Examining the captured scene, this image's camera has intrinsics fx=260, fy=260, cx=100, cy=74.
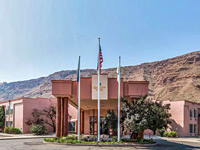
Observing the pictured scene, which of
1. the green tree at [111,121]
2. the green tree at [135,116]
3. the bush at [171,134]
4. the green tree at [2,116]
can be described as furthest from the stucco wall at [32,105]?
the green tree at [135,116]

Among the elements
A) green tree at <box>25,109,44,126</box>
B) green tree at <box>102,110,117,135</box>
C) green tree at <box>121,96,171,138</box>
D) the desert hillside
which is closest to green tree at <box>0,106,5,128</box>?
green tree at <box>25,109,44,126</box>

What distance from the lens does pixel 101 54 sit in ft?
82.3

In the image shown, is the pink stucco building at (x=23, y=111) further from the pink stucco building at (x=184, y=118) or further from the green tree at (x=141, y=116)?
the green tree at (x=141, y=116)

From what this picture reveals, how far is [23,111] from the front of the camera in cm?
4862

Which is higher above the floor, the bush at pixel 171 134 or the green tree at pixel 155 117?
the green tree at pixel 155 117

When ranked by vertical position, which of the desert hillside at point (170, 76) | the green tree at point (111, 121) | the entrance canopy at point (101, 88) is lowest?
the green tree at point (111, 121)

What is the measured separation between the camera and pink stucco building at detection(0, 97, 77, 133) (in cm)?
4872

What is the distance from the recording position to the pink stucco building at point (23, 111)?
1918 inches

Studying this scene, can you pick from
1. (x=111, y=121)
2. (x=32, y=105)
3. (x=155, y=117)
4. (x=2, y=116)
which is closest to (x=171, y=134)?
(x=155, y=117)

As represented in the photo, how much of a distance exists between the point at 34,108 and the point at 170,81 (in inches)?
3792

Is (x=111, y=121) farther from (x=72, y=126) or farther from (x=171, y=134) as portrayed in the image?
(x=72, y=126)

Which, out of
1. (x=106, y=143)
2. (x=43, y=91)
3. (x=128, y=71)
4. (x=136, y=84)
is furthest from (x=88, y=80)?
(x=43, y=91)

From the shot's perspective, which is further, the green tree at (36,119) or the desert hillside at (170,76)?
the desert hillside at (170,76)

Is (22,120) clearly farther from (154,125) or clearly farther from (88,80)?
(154,125)
